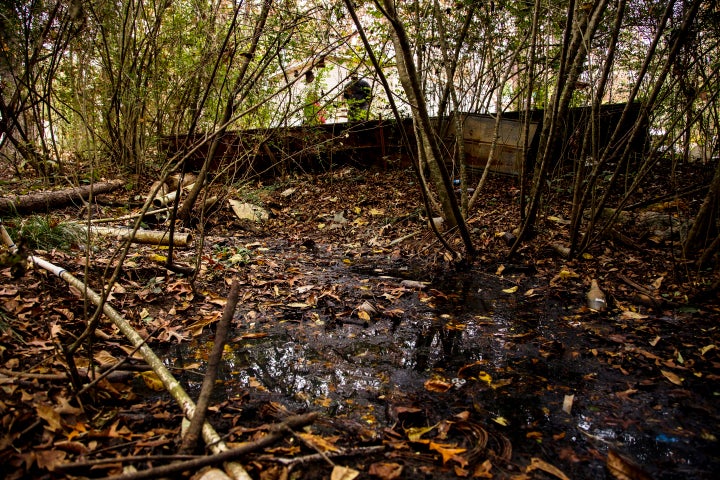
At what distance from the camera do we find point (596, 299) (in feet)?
10.1

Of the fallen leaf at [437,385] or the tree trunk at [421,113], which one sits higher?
the tree trunk at [421,113]

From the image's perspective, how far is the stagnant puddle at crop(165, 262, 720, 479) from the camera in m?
1.74

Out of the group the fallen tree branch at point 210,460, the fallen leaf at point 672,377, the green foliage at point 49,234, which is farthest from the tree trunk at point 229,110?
the fallen leaf at point 672,377

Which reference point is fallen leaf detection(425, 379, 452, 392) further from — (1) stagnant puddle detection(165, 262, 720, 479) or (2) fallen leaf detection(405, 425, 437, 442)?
(2) fallen leaf detection(405, 425, 437, 442)

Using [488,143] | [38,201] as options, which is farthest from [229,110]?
[488,143]

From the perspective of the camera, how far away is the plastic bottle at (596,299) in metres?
3.02

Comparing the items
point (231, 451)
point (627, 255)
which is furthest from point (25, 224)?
point (627, 255)

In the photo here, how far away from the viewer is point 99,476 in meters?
1.42

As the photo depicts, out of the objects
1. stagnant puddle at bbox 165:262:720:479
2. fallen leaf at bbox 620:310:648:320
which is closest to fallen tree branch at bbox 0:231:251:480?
stagnant puddle at bbox 165:262:720:479

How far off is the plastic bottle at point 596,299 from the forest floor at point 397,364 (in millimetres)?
64

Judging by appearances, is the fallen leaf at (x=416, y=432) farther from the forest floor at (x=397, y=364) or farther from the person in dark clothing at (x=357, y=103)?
the person in dark clothing at (x=357, y=103)

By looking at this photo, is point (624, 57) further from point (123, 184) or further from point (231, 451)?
point (123, 184)

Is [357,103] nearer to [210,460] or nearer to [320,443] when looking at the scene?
[320,443]

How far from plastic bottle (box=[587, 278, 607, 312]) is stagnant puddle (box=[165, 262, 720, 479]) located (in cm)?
9
